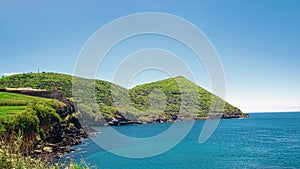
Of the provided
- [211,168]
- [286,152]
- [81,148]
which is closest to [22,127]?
[81,148]

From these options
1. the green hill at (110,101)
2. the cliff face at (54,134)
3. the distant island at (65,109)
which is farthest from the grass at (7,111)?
the green hill at (110,101)

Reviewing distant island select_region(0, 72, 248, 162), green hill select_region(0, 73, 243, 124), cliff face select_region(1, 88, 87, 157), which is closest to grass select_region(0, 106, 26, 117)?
distant island select_region(0, 72, 248, 162)

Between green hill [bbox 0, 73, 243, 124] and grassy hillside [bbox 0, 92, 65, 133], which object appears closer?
grassy hillside [bbox 0, 92, 65, 133]

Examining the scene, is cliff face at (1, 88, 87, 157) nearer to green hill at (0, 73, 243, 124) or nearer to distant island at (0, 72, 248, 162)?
distant island at (0, 72, 248, 162)

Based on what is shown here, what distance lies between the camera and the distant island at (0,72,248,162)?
51875 mm

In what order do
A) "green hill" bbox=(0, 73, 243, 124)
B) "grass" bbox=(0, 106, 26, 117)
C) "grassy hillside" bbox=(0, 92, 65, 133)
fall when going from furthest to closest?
Result: "green hill" bbox=(0, 73, 243, 124), "grass" bbox=(0, 106, 26, 117), "grassy hillside" bbox=(0, 92, 65, 133)

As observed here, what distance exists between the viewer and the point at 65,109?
7456cm

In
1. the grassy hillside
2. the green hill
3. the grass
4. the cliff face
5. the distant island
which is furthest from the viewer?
the green hill

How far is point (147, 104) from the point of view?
596 feet

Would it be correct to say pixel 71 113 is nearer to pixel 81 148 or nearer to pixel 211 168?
pixel 81 148

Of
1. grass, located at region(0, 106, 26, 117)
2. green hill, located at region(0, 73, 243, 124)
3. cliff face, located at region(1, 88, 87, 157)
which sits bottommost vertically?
cliff face, located at region(1, 88, 87, 157)

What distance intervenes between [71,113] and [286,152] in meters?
55.6

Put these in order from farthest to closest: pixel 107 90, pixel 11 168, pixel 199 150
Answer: pixel 107 90
pixel 199 150
pixel 11 168

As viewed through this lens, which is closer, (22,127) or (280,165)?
(280,165)
